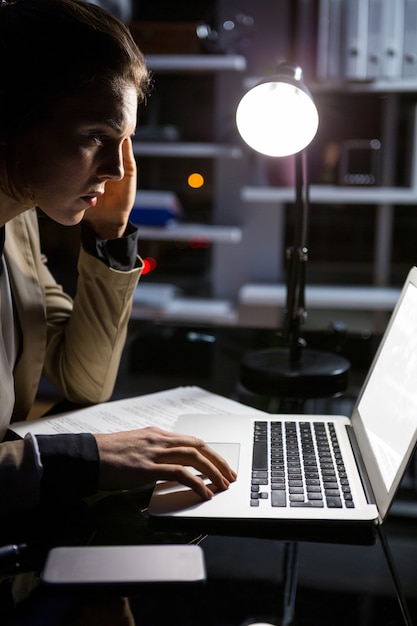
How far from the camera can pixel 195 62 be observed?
9.19ft

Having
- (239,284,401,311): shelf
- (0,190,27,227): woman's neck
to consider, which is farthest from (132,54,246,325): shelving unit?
(0,190,27,227): woman's neck

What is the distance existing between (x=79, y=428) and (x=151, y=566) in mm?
400

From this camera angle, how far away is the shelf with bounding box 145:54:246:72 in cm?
277

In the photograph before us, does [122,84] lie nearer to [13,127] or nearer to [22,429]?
[13,127]

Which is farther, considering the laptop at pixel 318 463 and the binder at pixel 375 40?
the binder at pixel 375 40

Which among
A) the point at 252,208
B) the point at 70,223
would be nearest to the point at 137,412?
the point at 70,223

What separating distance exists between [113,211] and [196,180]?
6.65 feet

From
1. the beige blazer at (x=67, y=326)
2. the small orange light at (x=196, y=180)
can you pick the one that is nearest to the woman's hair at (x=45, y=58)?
the beige blazer at (x=67, y=326)

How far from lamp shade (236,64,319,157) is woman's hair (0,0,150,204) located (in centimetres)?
32

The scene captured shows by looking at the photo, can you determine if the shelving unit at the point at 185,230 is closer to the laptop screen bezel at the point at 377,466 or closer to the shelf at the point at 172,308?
the shelf at the point at 172,308

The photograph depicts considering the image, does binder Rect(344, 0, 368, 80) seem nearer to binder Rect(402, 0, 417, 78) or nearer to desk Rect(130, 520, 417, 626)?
binder Rect(402, 0, 417, 78)

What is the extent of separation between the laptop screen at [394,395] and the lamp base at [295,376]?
0.18m

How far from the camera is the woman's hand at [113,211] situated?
122 cm

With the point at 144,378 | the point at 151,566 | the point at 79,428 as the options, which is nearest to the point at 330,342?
the point at 144,378
